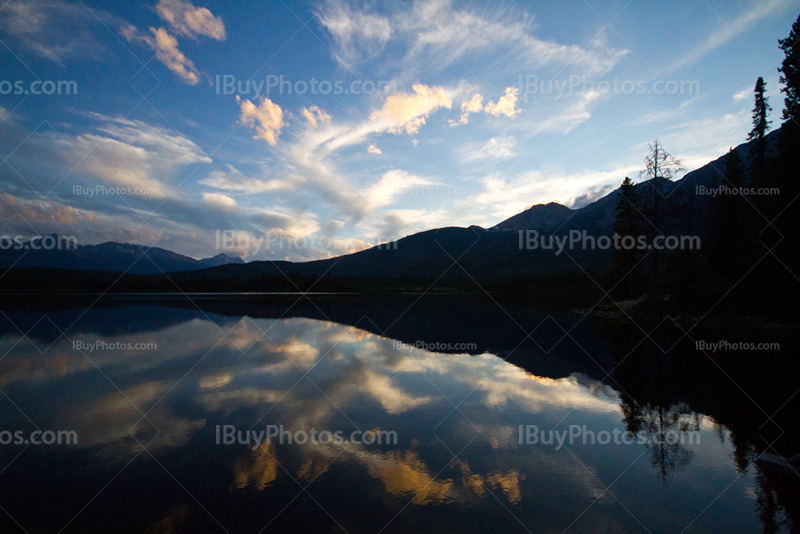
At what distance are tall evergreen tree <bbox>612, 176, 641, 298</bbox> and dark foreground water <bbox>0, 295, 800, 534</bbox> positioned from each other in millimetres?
25784

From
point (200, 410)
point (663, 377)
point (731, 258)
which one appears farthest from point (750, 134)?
point (200, 410)

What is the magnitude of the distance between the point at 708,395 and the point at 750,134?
34.7 metres

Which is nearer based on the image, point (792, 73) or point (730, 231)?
point (792, 73)

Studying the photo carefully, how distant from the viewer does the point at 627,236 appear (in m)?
38.0

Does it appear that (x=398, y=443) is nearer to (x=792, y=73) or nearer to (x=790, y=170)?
(x=790, y=170)

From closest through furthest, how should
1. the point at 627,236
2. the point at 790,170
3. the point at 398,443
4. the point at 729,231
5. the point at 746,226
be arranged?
the point at 398,443
the point at 790,170
the point at 746,226
the point at 729,231
the point at 627,236

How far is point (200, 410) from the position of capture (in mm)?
9766

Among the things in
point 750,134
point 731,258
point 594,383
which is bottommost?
point 594,383

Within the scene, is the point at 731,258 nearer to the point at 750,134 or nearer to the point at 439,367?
the point at 750,134

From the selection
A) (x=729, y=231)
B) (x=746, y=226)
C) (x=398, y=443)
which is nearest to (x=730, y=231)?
(x=729, y=231)

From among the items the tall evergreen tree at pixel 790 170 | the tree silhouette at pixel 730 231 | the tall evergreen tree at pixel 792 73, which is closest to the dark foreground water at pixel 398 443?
the tall evergreen tree at pixel 790 170

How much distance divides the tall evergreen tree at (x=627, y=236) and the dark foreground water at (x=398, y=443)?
25784 mm

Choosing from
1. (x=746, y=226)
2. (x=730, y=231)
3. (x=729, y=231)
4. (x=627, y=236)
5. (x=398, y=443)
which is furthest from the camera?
(x=627, y=236)

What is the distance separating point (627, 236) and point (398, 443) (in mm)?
40104
